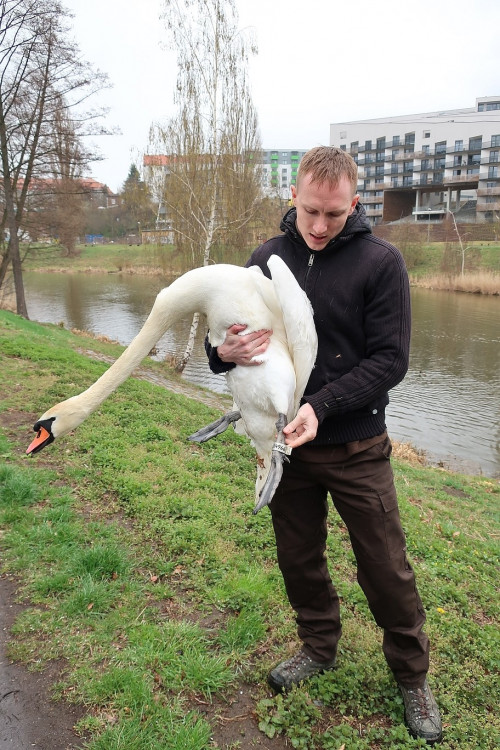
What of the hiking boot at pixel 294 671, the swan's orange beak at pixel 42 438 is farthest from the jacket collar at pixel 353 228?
the hiking boot at pixel 294 671

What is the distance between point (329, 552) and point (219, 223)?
1136cm

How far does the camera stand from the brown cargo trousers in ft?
7.29

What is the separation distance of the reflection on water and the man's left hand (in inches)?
277

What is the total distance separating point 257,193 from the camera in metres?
13.9

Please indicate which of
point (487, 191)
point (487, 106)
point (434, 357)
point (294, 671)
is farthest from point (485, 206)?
point (294, 671)

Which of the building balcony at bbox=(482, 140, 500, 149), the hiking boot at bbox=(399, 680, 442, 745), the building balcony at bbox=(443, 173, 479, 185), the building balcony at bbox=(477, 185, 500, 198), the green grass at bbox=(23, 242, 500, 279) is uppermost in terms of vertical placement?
the building balcony at bbox=(482, 140, 500, 149)

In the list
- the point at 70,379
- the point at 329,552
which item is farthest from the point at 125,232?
the point at 329,552

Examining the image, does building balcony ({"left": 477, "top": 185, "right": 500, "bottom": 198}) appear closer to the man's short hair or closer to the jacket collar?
the jacket collar

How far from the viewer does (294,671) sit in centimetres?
263

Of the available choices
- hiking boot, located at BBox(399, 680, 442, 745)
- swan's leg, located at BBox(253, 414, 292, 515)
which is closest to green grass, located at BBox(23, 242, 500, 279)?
swan's leg, located at BBox(253, 414, 292, 515)

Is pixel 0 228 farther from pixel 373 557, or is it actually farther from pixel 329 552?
pixel 373 557

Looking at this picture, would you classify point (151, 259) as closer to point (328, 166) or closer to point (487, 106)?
point (328, 166)

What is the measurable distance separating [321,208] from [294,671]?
2386 millimetres

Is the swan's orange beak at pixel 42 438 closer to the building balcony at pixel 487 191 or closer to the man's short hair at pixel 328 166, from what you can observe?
the man's short hair at pixel 328 166
